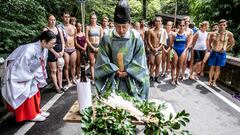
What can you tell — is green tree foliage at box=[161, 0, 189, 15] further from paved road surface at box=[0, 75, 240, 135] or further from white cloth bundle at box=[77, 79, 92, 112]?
white cloth bundle at box=[77, 79, 92, 112]

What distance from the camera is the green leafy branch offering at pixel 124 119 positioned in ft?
7.70

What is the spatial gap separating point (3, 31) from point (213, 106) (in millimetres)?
6197

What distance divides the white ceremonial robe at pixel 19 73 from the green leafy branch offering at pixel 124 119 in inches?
110

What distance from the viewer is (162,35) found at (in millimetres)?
8594

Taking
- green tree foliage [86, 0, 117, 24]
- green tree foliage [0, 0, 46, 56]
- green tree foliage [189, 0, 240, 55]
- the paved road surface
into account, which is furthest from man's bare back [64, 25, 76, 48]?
green tree foliage [189, 0, 240, 55]

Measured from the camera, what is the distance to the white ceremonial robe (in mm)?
4934

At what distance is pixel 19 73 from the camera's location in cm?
496

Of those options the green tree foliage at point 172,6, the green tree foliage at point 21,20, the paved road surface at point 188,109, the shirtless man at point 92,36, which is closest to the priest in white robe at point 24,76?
the paved road surface at point 188,109

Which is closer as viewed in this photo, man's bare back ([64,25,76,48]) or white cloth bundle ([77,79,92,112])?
white cloth bundle ([77,79,92,112])

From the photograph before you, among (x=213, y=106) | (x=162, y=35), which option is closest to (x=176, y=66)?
(x=162, y=35)

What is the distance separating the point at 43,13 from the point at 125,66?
7.30m

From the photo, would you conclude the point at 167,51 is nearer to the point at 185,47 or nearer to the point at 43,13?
the point at 185,47

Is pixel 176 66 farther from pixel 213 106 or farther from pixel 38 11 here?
pixel 38 11

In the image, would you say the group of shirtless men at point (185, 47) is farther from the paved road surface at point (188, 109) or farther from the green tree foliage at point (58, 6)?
the green tree foliage at point (58, 6)
